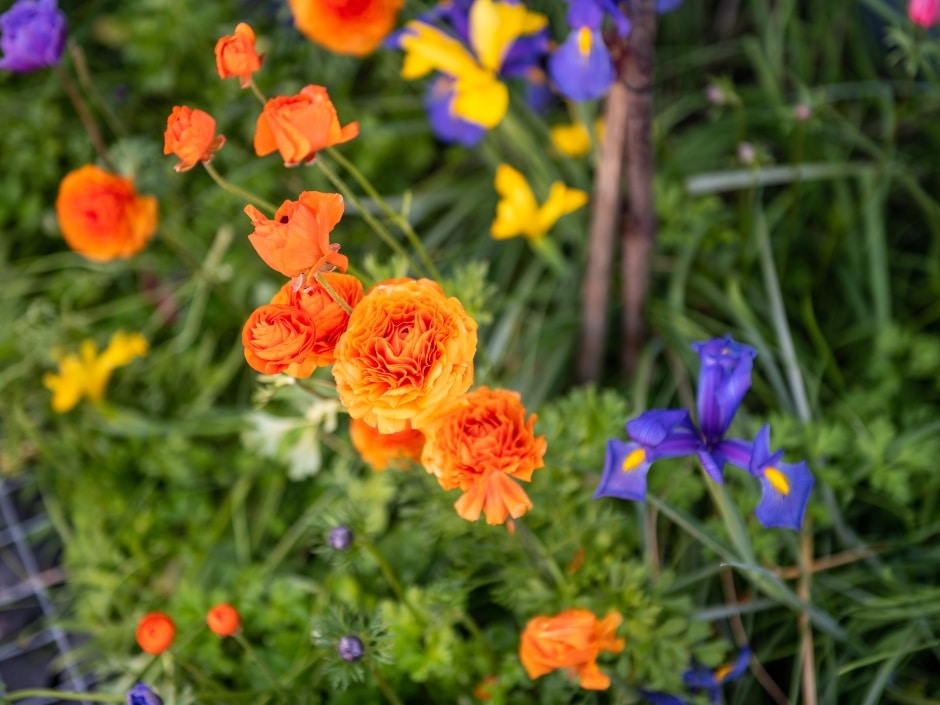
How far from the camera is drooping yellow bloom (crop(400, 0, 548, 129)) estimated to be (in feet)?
3.81

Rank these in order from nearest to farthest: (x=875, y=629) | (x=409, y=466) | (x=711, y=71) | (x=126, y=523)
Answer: (x=409, y=466), (x=875, y=629), (x=126, y=523), (x=711, y=71)

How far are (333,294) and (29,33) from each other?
2.21 ft

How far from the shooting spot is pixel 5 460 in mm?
1485

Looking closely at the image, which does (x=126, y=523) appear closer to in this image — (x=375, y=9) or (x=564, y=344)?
(x=564, y=344)

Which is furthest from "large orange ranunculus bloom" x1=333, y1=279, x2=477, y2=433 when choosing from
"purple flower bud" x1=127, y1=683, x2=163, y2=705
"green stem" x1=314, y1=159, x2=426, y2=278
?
"purple flower bud" x1=127, y1=683, x2=163, y2=705

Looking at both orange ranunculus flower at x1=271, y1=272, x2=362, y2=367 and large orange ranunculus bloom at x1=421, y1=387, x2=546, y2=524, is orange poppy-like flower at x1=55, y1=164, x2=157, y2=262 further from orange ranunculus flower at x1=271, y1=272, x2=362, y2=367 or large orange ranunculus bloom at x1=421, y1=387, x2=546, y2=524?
large orange ranunculus bloom at x1=421, y1=387, x2=546, y2=524

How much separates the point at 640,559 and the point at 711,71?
3.57ft

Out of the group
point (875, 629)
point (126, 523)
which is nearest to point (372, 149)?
point (126, 523)

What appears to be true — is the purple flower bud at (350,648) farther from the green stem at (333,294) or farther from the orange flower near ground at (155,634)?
the green stem at (333,294)

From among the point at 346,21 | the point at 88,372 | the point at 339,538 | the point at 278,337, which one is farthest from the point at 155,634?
the point at 346,21

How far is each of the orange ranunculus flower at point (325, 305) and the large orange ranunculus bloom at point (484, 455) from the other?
12 centimetres

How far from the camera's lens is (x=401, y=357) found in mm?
686

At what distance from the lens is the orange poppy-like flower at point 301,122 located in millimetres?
751

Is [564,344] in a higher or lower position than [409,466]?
lower
